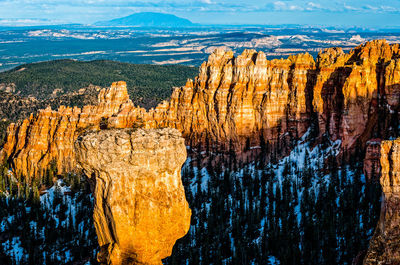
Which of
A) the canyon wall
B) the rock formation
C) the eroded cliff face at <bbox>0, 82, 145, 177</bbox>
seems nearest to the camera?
the rock formation

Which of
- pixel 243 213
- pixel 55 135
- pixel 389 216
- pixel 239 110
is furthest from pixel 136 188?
pixel 55 135

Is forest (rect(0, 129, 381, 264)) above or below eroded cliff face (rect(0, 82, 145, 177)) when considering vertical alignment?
below

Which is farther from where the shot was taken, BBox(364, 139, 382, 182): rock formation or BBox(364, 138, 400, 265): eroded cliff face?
BBox(364, 139, 382, 182): rock formation

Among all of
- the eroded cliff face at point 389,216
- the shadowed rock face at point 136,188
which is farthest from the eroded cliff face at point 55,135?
the eroded cliff face at point 389,216

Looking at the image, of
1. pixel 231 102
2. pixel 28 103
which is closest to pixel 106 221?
pixel 231 102

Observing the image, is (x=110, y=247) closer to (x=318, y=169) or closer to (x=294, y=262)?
(x=294, y=262)

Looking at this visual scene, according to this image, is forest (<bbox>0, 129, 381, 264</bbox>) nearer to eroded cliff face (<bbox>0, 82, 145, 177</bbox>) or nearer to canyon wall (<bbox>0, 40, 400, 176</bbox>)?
eroded cliff face (<bbox>0, 82, 145, 177</bbox>)

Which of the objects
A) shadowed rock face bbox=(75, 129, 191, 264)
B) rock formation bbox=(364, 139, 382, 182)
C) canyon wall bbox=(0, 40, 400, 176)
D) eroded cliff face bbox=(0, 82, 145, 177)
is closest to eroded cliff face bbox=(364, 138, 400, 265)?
shadowed rock face bbox=(75, 129, 191, 264)
